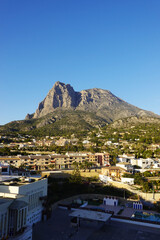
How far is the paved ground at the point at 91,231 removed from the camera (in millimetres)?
22078

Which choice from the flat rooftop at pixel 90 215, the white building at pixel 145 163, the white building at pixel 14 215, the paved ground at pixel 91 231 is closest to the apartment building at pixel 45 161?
the white building at pixel 145 163

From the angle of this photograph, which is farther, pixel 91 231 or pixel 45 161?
pixel 45 161

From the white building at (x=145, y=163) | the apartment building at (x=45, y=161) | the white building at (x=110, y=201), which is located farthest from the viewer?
the white building at (x=145, y=163)

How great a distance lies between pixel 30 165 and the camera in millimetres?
62562

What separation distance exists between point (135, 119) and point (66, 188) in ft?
377

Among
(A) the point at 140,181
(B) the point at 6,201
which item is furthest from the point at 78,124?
(B) the point at 6,201

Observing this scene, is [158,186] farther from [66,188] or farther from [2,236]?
[2,236]

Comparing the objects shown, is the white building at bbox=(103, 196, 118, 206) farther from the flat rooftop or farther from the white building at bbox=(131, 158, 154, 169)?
the white building at bbox=(131, 158, 154, 169)

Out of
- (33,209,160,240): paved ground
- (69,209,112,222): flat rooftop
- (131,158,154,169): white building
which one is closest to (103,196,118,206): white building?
(33,209,160,240): paved ground

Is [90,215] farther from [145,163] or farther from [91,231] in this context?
[145,163]

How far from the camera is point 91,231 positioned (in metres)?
23.8

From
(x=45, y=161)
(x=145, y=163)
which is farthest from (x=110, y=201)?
(x=45, y=161)

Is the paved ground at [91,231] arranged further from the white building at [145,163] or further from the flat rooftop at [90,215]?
the white building at [145,163]

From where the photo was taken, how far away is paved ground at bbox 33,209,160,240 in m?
22.1
